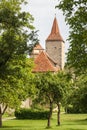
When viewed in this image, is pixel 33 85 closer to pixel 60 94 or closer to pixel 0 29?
pixel 60 94

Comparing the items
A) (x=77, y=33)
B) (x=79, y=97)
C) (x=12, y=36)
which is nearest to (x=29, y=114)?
(x=79, y=97)

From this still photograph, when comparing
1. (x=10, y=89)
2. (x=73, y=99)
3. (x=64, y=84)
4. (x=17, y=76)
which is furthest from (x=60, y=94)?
(x=17, y=76)

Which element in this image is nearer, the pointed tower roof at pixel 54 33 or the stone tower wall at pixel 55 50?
the pointed tower roof at pixel 54 33

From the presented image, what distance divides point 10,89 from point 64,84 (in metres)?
9.92

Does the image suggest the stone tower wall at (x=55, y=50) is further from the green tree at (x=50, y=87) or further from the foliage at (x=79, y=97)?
the green tree at (x=50, y=87)

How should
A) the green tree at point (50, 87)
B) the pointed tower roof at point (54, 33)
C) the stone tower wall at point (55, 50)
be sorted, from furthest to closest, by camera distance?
the stone tower wall at point (55, 50)
the pointed tower roof at point (54, 33)
the green tree at point (50, 87)

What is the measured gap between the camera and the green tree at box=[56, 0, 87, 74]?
21.2m

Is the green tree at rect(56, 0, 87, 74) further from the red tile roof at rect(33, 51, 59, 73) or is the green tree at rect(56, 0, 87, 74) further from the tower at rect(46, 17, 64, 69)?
the tower at rect(46, 17, 64, 69)

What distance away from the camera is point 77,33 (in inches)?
875

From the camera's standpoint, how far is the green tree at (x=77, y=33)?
21.2 m

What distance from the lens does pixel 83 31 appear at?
2153 cm

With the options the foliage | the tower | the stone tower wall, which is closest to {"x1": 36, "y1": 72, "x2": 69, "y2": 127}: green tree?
the foliage

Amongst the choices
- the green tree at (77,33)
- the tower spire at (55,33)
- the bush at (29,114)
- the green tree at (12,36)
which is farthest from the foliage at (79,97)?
the tower spire at (55,33)

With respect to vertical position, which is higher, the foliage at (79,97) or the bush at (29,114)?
the foliage at (79,97)
